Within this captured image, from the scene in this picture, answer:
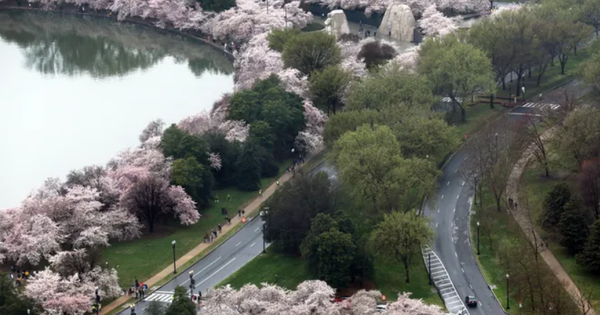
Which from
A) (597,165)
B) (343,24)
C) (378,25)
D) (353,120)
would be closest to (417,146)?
(353,120)

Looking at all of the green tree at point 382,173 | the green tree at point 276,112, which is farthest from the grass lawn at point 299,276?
the green tree at point 276,112

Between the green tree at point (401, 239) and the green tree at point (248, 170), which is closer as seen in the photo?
the green tree at point (401, 239)

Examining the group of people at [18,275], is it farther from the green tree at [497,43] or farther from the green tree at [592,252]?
the green tree at [497,43]

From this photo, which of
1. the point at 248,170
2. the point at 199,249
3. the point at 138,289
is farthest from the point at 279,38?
the point at 138,289

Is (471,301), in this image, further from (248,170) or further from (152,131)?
(152,131)

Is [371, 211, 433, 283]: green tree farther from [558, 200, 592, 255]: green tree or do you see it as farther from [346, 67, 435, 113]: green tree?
[346, 67, 435, 113]: green tree
